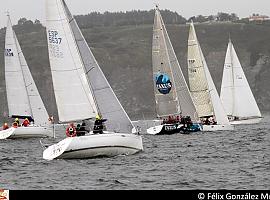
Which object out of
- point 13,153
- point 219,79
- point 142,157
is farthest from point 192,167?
point 219,79

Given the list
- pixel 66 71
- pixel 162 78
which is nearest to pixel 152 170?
pixel 66 71

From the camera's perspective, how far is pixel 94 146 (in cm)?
2412

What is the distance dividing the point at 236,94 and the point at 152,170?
124ft

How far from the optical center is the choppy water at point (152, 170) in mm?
18312

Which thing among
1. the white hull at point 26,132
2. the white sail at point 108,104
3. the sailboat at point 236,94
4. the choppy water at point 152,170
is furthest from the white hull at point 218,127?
the white sail at point 108,104

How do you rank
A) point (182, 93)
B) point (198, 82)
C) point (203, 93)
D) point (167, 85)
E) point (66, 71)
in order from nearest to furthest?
1. point (66, 71)
2. point (167, 85)
3. point (182, 93)
4. point (203, 93)
5. point (198, 82)

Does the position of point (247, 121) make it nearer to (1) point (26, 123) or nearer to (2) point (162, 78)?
(2) point (162, 78)

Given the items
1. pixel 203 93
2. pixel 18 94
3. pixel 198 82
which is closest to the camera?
pixel 18 94

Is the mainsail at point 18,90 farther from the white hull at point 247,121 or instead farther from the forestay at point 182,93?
the white hull at point 247,121

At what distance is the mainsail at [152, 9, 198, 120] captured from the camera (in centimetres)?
4538

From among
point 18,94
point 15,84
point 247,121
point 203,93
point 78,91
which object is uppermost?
point 78,91

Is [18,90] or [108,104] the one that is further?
[18,90]

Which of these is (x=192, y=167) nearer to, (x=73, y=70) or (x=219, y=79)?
(x=73, y=70)

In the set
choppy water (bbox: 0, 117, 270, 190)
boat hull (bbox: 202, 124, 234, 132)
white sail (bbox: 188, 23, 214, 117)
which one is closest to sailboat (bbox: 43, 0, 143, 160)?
choppy water (bbox: 0, 117, 270, 190)
